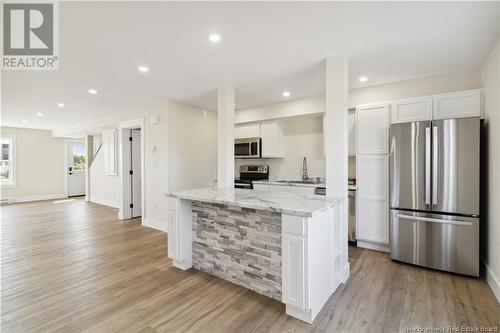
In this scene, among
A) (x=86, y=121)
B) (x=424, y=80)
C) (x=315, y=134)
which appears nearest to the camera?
(x=424, y=80)

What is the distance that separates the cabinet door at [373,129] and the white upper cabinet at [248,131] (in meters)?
2.18

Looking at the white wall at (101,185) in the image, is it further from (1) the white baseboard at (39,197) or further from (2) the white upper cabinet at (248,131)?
(2) the white upper cabinet at (248,131)

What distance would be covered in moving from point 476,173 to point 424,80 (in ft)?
4.97

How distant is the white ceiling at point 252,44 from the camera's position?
1.87m

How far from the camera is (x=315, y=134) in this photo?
188 inches

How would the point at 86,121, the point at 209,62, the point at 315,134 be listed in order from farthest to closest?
the point at 86,121 < the point at 315,134 < the point at 209,62

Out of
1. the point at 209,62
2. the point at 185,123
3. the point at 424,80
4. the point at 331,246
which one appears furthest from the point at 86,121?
the point at 424,80

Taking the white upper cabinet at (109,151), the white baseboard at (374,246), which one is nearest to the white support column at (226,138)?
the white baseboard at (374,246)

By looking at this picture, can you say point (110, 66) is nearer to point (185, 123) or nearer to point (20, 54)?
point (20, 54)

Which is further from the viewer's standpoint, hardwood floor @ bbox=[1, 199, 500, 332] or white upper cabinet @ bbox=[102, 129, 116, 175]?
white upper cabinet @ bbox=[102, 129, 116, 175]

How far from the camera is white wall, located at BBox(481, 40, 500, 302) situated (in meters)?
2.33

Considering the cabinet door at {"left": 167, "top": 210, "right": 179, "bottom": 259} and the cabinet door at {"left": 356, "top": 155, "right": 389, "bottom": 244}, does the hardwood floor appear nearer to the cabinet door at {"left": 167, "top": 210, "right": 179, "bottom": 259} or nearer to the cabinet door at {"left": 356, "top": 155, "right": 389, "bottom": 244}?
the cabinet door at {"left": 167, "top": 210, "right": 179, "bottom": 259}

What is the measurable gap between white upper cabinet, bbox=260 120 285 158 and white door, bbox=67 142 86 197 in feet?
26.6

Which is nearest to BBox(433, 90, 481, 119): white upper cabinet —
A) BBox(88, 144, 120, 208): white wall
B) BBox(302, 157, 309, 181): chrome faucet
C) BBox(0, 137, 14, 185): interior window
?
BBox(302, 157, 309, 181): chrome faucet
